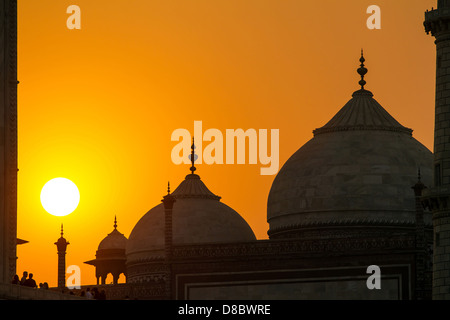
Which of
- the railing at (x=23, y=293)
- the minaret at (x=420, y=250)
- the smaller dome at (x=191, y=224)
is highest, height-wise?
the smaller dome at (x=191, y=224)

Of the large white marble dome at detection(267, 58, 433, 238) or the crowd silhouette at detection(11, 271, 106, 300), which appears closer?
the crowd silhouette at detection(11, 271, 106, 300)

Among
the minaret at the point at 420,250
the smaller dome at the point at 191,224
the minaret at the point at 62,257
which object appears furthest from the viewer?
the smaller dome at the point at 191,224

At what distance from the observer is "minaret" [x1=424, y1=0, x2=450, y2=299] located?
139 ft

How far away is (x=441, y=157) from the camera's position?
42.8 m

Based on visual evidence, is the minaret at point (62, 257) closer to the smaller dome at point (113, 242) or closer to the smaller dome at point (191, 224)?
the smaller dome at point (191, 224)

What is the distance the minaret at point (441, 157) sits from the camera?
4247cm

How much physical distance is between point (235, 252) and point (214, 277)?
113cm

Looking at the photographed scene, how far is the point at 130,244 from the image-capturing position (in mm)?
66250

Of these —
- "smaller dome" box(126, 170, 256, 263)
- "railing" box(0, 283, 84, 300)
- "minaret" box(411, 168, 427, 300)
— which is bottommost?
"railing" box(0, 283, 84, 300)

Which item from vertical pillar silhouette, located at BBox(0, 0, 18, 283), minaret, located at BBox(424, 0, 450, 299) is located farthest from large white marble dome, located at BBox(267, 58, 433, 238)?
vertical pillar silhouette, located at BBox(0, 0, 18, 283)

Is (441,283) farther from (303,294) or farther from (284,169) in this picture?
(284,169)

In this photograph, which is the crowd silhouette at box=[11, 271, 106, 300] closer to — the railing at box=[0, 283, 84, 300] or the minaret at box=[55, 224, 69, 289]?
the railing at box=[0, 283, 84, 300]

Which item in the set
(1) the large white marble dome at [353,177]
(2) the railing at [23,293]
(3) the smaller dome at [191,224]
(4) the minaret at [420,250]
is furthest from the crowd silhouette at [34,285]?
(3) the smaller dome at [191,224]
